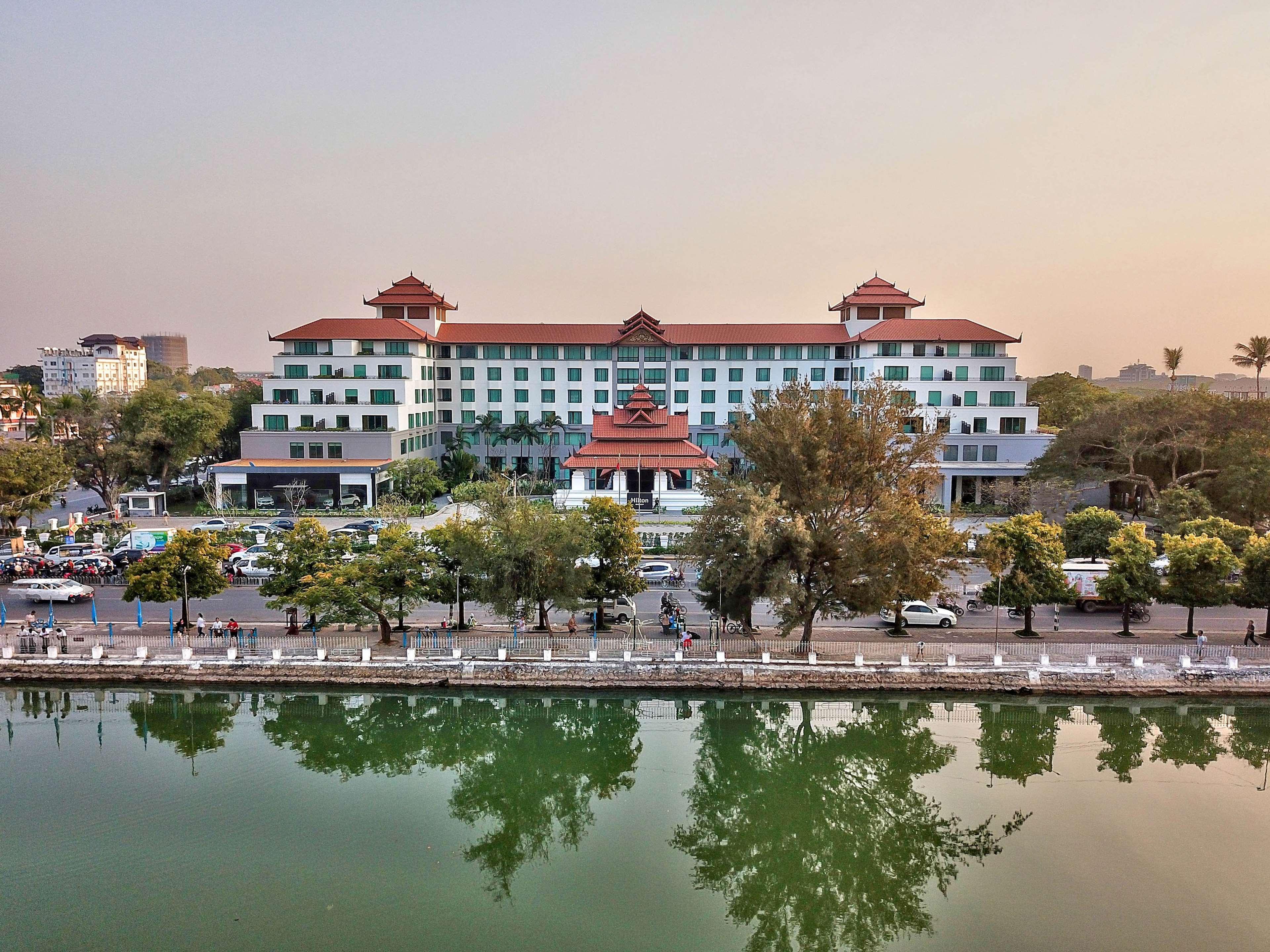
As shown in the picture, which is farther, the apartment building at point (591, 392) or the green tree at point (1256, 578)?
the apartment building at point (591, 392)

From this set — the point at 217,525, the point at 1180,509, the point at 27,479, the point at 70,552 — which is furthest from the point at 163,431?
the point at 1180,509

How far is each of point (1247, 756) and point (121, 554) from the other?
43612 mm

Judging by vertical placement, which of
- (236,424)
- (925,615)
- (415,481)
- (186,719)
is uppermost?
(236,424)

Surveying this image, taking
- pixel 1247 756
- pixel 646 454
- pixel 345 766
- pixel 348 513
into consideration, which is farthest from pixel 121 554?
pixel 1247 756

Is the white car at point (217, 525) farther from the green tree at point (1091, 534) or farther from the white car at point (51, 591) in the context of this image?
the green tree at point (1091, 534)

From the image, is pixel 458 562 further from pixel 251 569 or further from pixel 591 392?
pixel 591 392

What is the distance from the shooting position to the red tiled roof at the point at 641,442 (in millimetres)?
55312

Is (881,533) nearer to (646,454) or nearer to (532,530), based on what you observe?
(532,530)

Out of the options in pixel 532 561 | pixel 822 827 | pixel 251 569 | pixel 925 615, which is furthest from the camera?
pixel 251 569

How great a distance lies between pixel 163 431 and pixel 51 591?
2375cm

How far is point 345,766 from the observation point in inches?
885

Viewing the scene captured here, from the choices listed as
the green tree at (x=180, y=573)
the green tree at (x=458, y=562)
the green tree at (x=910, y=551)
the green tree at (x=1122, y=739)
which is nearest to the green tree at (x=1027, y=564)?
the green tree at (x=910, y=551)

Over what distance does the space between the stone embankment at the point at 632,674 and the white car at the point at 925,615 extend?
3.82 meters

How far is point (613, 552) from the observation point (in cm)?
2867
